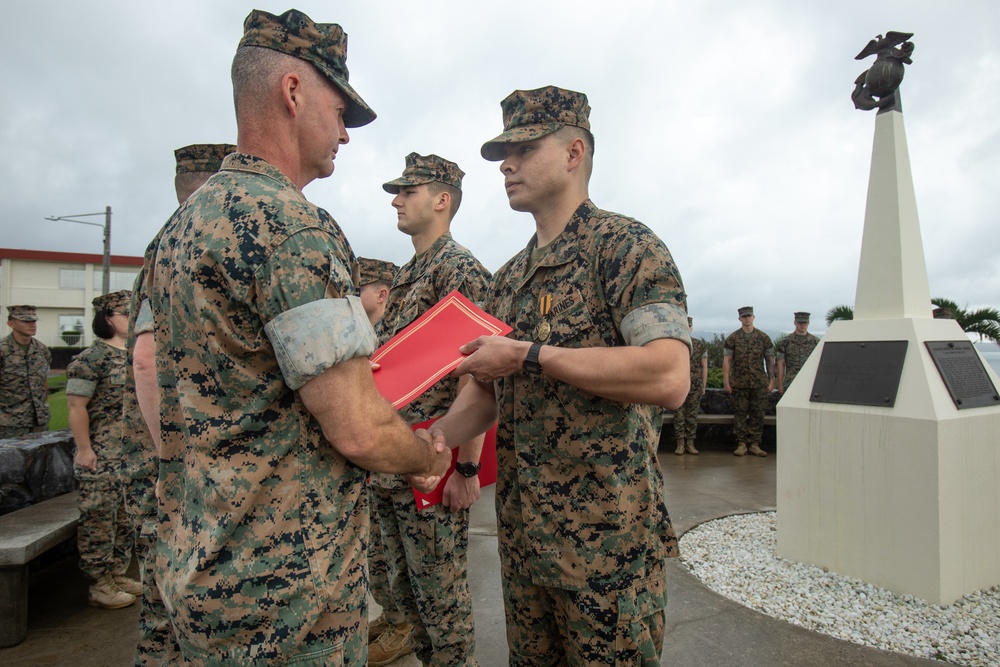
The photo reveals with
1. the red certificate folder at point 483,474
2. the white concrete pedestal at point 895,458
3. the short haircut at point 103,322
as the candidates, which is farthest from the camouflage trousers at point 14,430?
the white concrete pedestal at point 895,458

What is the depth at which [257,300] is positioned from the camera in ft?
4.17

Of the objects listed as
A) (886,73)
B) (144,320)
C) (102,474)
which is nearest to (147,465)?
(144,320)

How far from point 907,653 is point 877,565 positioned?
793mm

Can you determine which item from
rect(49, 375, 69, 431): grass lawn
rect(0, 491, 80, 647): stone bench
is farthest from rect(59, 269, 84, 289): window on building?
rect(0, 491, 80, 647): stone bench

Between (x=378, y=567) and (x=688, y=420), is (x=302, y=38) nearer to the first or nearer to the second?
(x=378, y=567)

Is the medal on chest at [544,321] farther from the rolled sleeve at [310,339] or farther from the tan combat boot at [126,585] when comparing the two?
the tan combat boot at [126,585]

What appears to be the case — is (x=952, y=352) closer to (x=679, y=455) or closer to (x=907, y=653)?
(x=907, y=653)

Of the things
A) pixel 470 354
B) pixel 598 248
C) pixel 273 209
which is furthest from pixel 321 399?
pixel 598 248

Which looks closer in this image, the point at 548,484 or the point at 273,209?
the point at 273,209

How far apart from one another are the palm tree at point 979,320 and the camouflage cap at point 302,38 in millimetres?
15618

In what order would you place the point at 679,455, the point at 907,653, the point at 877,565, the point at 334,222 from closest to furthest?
the point at 334,222
the point at 907,653
the point at 877,565
the point at 679,455

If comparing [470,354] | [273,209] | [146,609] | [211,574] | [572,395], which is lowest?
[146,609]

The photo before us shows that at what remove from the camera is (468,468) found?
2496mm

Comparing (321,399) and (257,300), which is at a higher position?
(257,300)
